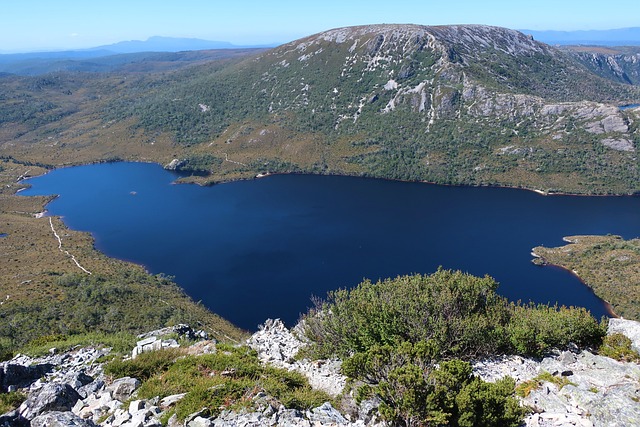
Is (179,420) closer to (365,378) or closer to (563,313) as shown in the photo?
(365,378)

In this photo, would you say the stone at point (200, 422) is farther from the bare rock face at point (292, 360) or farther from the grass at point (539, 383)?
the grass at point (539, 383)

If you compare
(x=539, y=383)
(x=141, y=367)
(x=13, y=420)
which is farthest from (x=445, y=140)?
(x=13, y=420)

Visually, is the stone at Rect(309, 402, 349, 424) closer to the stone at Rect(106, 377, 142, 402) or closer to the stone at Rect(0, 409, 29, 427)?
the stone at Rect(106, 377, 142, 402)

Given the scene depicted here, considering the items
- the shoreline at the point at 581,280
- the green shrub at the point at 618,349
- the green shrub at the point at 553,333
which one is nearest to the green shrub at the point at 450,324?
the green shrub at the point at 553,333

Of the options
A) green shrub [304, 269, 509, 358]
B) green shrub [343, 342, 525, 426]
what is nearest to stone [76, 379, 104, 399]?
green shrub [304, 269, 509, 358]

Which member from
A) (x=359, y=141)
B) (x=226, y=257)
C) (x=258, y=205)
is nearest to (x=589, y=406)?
(x=226, y=257)

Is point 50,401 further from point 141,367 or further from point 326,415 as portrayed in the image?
point 326,415
